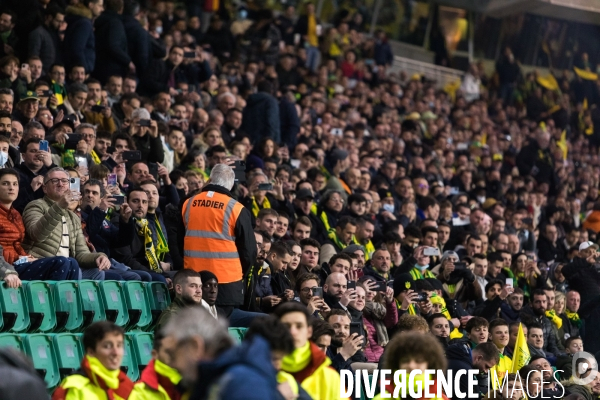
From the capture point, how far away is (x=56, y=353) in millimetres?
6781

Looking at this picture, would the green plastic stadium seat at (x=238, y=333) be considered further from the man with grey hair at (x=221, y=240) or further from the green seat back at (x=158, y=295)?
the green seat back at (x=158, y=295)

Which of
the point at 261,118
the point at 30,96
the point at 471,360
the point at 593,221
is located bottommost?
the point at 593,221

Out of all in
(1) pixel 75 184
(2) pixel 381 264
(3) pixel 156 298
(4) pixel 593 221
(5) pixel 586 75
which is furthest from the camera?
(5) pixel 586 75

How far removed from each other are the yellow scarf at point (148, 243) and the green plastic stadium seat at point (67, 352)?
5.60ft

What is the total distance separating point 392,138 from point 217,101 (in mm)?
3872

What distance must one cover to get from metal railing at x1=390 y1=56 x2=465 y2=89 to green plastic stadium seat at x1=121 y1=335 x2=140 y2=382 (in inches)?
659

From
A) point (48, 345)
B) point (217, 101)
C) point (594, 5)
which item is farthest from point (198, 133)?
point (594, 5)

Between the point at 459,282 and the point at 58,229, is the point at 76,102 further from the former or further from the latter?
the point at 459,282

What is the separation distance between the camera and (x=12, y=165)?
27.9 feet

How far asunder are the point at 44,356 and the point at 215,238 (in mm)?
1725

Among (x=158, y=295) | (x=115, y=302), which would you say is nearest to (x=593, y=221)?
(x=158, y=295)

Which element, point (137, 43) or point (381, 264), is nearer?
point (381, 264)

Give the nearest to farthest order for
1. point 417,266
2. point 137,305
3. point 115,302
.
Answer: point 115,302 < point 137,305 < point 417,266

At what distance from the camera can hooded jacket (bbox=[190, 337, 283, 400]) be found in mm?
3621
